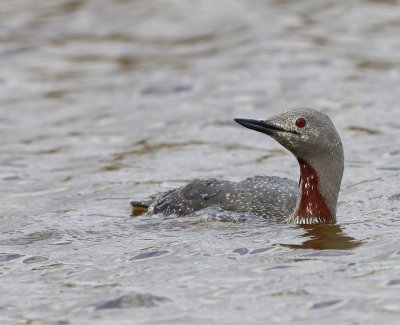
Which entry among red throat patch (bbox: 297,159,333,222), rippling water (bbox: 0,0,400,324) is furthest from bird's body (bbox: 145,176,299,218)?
red throat patch (bbox: 297,159,333,222)

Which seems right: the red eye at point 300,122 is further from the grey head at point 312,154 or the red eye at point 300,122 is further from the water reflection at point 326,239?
the water reflection at point 326,239

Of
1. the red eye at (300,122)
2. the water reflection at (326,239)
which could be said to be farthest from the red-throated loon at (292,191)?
the water reflection at (326,239)

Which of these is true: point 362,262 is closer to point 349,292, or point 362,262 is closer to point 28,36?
point 349,292

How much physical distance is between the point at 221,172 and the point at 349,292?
13.9ft

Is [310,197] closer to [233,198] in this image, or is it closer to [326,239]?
[326,239]

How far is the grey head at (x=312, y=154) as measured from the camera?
25.5 ft

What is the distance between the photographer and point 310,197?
792 cm

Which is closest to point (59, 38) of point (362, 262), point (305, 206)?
point (305, 206)

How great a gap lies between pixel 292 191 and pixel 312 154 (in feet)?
2.34

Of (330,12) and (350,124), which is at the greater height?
(330,12)

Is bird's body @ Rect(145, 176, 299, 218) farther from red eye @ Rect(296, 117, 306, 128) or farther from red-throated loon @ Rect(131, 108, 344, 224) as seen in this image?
red eye @ Rect(296, 117, 306, 128)

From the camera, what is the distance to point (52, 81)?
1415 cm

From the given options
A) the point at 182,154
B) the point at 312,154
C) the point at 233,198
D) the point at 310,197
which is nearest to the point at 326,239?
the point at 310,197

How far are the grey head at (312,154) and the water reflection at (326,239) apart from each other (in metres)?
0.12
